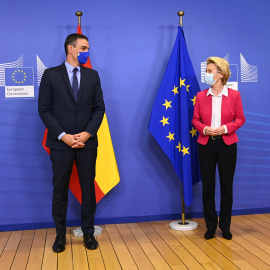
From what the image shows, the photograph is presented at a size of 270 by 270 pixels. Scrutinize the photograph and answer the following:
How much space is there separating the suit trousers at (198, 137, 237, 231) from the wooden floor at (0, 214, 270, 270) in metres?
0.19

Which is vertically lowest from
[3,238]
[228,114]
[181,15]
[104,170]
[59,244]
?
[3,238]

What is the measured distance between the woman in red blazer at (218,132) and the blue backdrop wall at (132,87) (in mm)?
714

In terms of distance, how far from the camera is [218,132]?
3.41 metres

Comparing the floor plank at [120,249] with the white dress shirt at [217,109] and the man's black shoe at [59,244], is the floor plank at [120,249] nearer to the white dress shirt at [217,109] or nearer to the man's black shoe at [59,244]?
the man's black shoe at [59,244]

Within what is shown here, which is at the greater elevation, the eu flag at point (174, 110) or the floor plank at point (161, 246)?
the eu flag at point (174, 110)

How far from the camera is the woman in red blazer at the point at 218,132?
11.4ft

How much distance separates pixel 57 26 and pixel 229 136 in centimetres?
194

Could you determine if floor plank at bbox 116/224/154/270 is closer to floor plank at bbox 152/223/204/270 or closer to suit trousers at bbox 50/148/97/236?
floor plank at bbox 152/223/204/270

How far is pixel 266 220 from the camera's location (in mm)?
4156

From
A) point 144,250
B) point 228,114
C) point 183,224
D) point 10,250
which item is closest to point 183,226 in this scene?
point 183,224

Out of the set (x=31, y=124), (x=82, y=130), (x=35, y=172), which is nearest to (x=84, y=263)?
(x=82, y=130)

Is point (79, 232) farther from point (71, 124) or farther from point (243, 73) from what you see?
point (243, 73)

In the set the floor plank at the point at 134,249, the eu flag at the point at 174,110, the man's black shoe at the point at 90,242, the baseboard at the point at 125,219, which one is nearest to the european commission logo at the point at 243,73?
the eu flag at the point at 174,110

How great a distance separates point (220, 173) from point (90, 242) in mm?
1248
